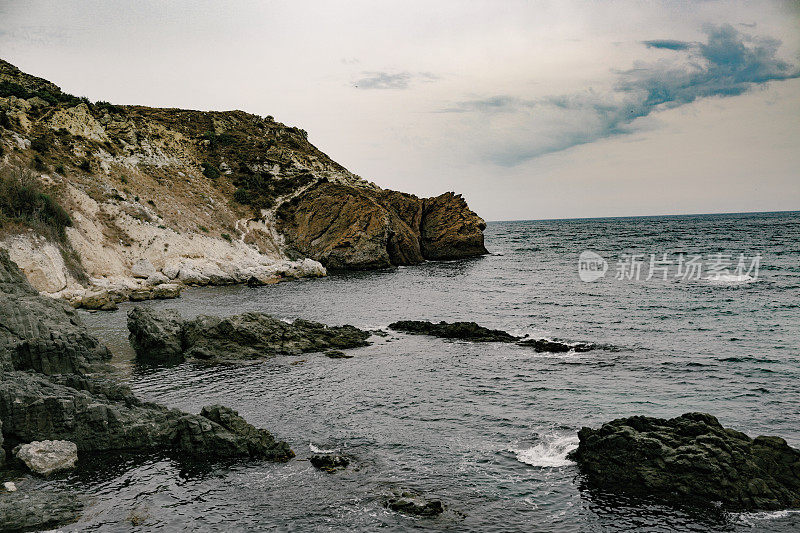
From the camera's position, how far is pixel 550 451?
1619cm

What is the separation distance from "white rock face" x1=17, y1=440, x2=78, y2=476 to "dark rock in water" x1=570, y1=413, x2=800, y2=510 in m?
14.5

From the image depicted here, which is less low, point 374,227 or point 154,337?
point 374,227

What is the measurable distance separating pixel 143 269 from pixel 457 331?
37606 millimetres

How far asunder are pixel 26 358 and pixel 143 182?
58604 millimetres

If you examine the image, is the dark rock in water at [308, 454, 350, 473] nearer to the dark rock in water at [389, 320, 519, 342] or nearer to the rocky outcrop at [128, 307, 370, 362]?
the rocky outcrop at [128, 307, 370, 362]

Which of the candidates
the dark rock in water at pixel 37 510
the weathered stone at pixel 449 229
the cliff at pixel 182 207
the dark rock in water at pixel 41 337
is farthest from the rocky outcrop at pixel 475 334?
the weathered stone at pixel 449 229

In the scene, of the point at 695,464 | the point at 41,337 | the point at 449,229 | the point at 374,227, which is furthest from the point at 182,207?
the point at 695,464

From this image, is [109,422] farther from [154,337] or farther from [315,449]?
[154,337]

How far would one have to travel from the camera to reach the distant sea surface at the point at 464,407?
12.6 metres

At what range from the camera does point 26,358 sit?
22.0 metres

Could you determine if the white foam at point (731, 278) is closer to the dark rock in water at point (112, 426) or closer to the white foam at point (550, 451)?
the white foam at point (550, 451)

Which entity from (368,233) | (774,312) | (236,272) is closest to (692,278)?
(774,312)

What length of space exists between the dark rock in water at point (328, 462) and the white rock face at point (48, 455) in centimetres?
671

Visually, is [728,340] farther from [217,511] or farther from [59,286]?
[59,286]
